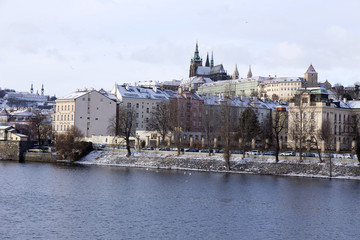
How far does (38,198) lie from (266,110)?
89.5 meters

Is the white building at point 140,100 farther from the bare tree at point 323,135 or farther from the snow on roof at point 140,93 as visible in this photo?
the bare tree at point 323,135

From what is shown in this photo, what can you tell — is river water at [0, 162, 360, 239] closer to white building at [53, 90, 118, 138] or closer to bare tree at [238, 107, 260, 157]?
bare tree at [238, 107, 260, 157]

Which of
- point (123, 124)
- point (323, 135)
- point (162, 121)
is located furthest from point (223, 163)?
point (162, 121)

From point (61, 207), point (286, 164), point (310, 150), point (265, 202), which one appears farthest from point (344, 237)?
point (310, 150)

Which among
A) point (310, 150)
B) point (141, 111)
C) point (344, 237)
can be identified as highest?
point (141, 111)

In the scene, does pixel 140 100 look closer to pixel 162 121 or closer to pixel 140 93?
pixel 140 93

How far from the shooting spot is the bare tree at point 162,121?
9881 cm

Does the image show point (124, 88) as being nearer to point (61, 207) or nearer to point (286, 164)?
point (286, 164)

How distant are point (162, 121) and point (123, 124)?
1029 cm

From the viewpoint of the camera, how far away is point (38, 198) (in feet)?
151

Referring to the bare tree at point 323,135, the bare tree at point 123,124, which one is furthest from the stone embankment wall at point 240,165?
the bare tree at point 323,135

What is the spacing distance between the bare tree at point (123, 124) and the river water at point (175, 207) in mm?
22791

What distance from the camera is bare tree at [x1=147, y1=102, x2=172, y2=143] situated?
324ft

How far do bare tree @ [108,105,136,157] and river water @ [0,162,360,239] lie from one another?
22.8 m
